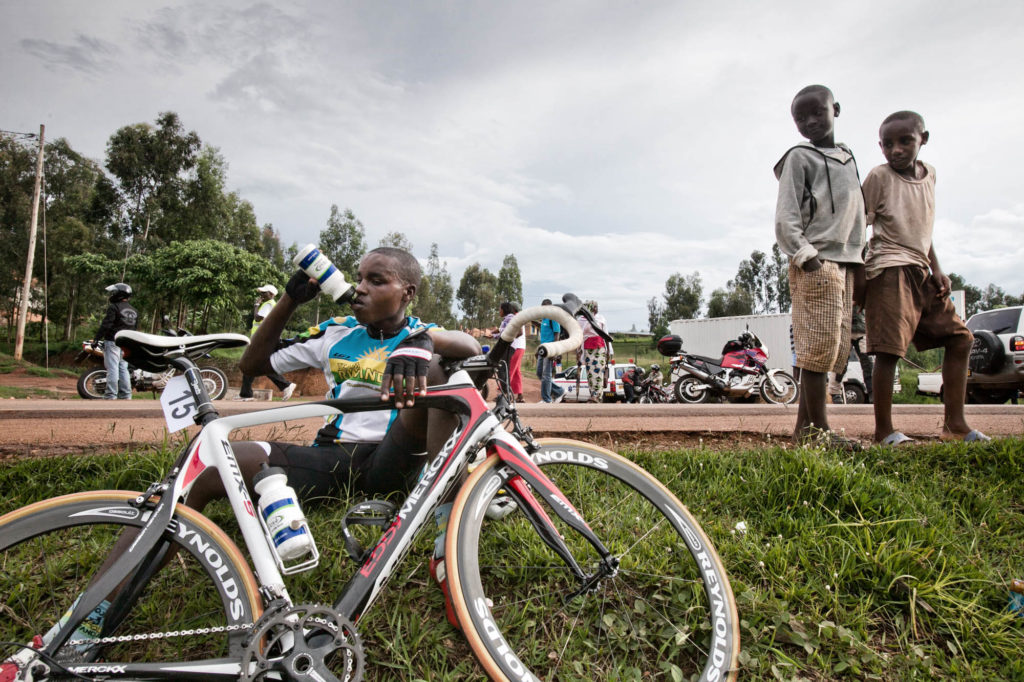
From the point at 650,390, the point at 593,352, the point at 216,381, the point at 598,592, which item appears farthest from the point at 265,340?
the point at 650,390

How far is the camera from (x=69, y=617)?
1266 mm

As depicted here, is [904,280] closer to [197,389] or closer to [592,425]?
[592,425]

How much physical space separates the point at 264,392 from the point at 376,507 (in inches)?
402

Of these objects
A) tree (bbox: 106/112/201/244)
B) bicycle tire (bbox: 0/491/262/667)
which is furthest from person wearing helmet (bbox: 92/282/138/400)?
tree (bbox: 106/112/201/244)

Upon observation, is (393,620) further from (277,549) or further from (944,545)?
(944,545)

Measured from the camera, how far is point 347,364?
210 cm

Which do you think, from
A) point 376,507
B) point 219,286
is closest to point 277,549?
point 376,507

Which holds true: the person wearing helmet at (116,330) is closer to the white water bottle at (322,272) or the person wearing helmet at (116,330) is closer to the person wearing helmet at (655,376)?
the white water bottle at (322,272)

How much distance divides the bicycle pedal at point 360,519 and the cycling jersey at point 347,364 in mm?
470

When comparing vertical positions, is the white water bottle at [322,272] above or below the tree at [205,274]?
below

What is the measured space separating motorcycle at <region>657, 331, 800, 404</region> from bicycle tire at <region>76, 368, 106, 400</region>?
10.4 m

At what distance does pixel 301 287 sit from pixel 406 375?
49 centimetres

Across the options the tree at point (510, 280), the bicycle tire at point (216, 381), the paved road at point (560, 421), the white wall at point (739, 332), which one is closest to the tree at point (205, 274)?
the bicycle tire at point (216, 381)

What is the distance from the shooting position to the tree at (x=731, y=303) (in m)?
58.8
